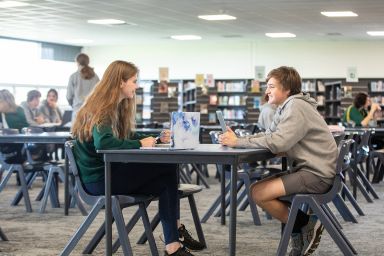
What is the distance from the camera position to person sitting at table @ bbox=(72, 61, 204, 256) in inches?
154

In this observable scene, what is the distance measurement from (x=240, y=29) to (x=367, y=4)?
4300 millimetres

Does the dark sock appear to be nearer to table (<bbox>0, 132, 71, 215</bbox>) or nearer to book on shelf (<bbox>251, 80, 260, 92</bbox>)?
table (<bbox>0, 132, 71, 215</bbox>)

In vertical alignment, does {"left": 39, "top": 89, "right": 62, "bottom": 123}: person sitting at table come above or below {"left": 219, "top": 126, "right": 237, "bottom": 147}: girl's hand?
below

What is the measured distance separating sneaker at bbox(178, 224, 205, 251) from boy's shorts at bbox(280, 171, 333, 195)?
70cm

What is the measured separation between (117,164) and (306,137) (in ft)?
3.38

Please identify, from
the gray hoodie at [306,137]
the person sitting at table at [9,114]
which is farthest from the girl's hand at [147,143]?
the person sitting at table at [9,114]

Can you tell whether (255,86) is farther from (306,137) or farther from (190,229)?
(306,137)

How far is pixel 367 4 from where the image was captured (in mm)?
11656

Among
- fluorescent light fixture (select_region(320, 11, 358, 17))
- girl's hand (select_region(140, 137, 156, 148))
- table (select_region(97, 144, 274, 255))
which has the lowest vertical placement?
table (select_region(97, 144, 274, 255))

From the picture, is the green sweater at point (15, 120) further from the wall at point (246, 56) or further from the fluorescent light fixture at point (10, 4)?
the wall at point (246, 56)

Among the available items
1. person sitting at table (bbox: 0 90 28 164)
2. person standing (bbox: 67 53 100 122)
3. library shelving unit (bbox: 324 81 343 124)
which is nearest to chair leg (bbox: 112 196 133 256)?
person sitting at table (bbox: 0 90 28 164)

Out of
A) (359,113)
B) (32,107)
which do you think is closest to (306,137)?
(32,107)

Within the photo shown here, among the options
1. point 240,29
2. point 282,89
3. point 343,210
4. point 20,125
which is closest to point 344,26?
point 240,29

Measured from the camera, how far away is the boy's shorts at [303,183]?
4.02 metres
